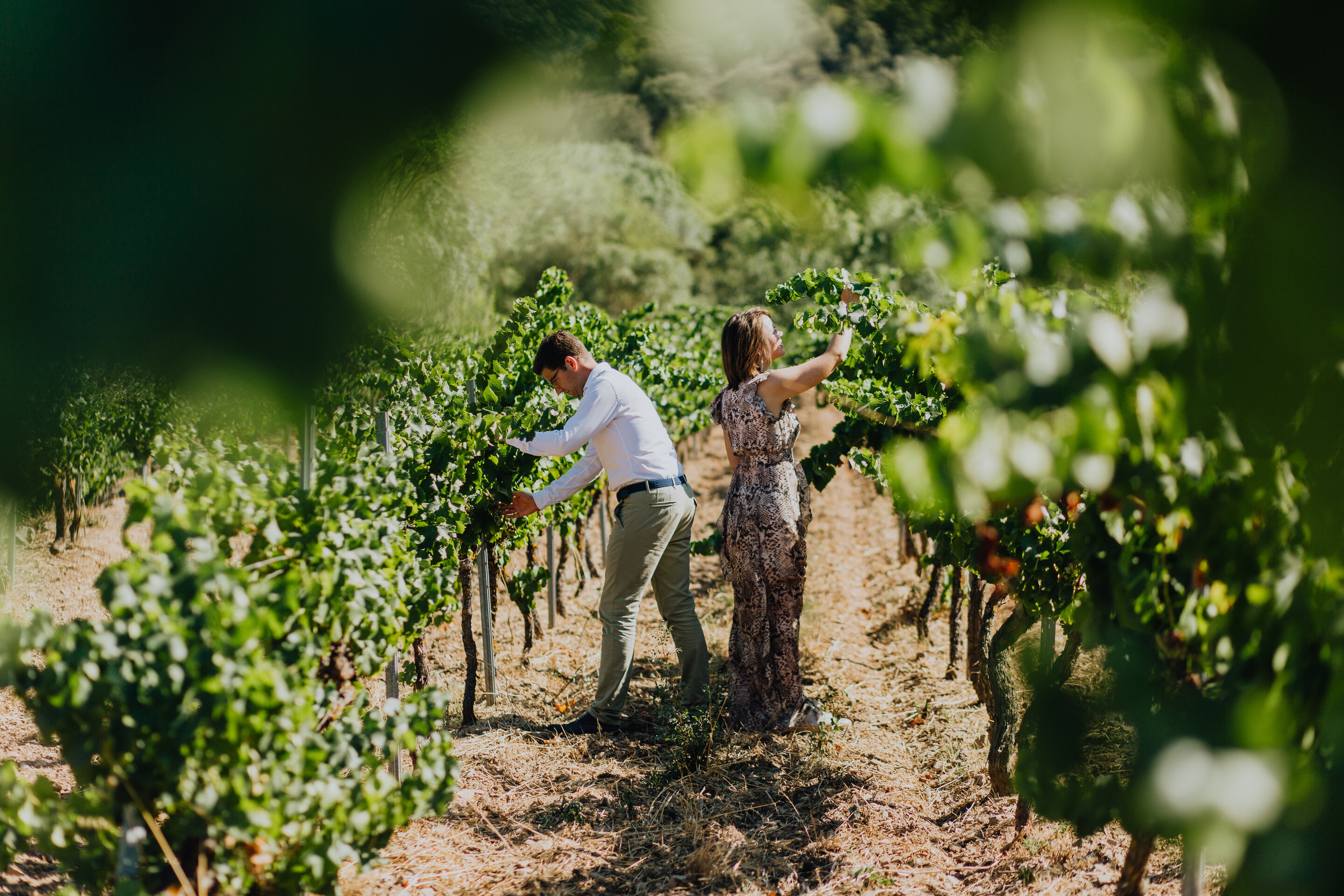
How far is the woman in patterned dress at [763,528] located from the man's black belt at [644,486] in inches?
11.1

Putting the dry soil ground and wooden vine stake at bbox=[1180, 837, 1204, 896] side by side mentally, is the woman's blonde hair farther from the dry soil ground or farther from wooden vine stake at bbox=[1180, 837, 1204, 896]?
wooden vine stake at bbox=[1180, 837, 1204, 896]

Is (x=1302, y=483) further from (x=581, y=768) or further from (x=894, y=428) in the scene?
(x=581, y=768)

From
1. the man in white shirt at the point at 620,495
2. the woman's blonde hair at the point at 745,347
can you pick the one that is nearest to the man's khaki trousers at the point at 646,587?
the man in white shirt at the point at 620,495

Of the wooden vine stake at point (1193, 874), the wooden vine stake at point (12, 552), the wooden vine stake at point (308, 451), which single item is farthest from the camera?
the wooden vine stake at point (12, 552)

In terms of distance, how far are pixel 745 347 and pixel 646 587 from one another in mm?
1203

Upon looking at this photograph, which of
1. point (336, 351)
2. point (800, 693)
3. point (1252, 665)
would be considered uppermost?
point (336, 351)

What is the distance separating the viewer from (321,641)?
2068 millimetres

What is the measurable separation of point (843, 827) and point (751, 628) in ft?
3.13

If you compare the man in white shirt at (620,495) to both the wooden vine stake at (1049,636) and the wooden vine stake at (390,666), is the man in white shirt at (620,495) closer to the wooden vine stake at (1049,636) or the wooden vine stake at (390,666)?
the wooden vine stake at (390,666)

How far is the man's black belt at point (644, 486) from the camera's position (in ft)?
12.6

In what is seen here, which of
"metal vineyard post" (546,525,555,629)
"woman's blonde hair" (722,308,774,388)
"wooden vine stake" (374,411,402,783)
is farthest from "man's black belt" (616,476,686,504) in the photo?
"metal vineyard post" (546,525,555,629)

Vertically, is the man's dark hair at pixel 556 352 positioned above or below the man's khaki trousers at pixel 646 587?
above

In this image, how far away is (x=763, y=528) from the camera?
374cm

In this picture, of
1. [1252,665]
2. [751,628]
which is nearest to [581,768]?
→ [751,628]
